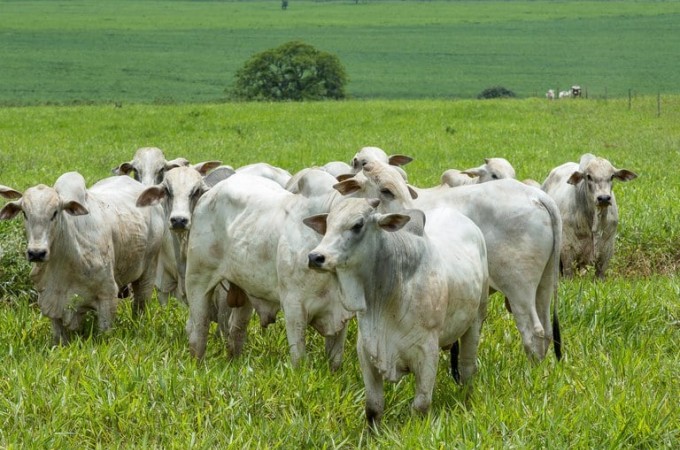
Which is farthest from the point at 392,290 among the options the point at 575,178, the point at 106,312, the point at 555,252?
the point at 575,178

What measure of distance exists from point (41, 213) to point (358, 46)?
87.5m

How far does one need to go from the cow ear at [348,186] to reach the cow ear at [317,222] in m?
0.79

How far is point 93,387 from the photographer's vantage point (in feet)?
24.1

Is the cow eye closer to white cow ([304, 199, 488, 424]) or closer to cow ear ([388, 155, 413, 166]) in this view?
white cow ([304, 199, 488, 424])

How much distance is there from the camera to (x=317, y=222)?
6859mm

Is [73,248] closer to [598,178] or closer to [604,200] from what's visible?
[604,200]

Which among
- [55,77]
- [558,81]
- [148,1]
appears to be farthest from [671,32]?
[148,1]

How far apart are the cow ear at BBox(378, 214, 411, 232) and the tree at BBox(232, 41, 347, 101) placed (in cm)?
5321

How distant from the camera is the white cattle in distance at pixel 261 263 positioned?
7.91 m

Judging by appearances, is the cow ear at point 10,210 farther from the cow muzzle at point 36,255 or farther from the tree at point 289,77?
the tree at point 289,77

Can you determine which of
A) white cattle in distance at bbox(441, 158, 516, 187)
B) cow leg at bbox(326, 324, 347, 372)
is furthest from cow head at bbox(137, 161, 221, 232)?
white cattle in distance at bbox(441, 158, 516, 187)

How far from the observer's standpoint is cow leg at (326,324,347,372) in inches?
320

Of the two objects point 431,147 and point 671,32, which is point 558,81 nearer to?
point 671,32

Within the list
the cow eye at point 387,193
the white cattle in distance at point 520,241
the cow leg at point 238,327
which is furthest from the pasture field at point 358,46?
the cow eye at point 387,193
